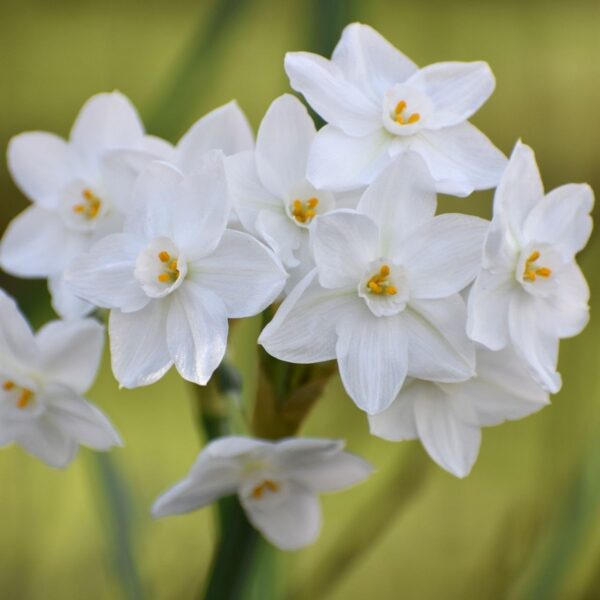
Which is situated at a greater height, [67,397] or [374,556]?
[67,397]

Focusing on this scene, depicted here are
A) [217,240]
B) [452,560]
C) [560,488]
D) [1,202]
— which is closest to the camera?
[217,240]

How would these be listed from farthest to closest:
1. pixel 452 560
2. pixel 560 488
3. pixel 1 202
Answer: pixel 1 202, pixel 452 560, pixel 560 488

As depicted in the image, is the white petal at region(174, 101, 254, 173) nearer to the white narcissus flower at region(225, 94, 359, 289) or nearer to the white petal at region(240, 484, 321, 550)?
the white narcissus flower at region(225, 94, 359, 289)

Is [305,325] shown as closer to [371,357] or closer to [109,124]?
[371,357]

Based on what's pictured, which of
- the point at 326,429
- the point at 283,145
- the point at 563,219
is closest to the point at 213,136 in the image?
the point at 283,145

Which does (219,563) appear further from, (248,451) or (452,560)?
(452,560)

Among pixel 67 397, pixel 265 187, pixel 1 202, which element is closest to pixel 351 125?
pixel 265 187
